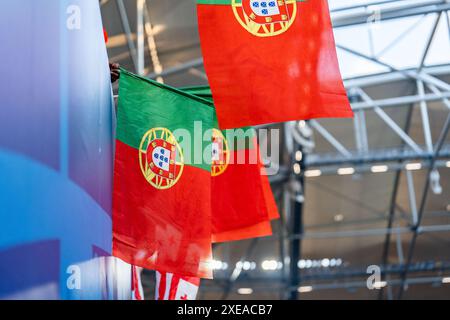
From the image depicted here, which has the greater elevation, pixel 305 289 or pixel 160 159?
pixel 305 289

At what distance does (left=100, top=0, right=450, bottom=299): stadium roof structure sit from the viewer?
18.2 meters

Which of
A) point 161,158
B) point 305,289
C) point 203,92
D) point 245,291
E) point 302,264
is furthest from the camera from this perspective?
point 305,289

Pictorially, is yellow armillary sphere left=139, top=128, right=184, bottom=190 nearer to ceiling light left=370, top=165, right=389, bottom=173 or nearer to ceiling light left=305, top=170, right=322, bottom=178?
ceiling light left=305, top=170, right=322, bottom=178

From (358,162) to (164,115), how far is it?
51.2 ft

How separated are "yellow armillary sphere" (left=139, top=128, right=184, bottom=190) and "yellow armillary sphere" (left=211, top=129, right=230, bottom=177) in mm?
1965

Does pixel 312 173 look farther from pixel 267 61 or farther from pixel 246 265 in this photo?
pixel 267 61

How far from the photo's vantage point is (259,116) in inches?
237

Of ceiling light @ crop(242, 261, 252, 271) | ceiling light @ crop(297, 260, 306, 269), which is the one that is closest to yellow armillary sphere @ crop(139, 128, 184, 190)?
ceiling light @ crop(242, 261, 252, 271)

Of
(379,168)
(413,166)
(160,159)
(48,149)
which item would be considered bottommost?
(48,149)

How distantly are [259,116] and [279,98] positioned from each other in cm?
20

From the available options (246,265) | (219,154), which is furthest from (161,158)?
(246,265)

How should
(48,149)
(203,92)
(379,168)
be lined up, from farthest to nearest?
(379,168) < (203,92) < (48,149)

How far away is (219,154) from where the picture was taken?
29.9 feet

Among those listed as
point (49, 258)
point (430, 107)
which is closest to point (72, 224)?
point (49, 258)
